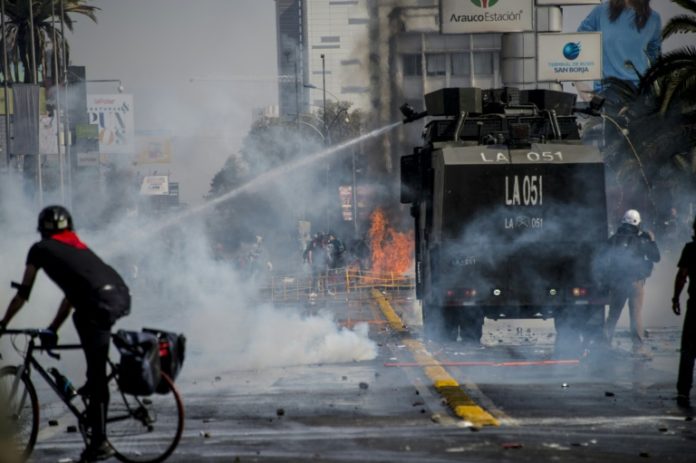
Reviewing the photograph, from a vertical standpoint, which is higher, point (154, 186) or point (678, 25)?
point (678, 25)

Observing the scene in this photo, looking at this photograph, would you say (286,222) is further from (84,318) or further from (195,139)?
(84,318)

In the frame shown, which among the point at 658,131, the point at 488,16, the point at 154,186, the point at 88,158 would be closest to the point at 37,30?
the point at 88,158

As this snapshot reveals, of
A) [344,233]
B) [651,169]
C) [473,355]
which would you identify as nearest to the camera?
[473,355]

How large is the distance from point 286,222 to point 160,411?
243 feet

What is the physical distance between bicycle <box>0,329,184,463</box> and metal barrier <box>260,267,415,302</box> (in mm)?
28778

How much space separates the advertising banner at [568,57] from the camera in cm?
6950

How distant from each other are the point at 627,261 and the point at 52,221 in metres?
10.9

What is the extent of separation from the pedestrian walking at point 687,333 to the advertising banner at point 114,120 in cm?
7006

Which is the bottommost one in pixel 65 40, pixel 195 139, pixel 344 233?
pixel 344 233

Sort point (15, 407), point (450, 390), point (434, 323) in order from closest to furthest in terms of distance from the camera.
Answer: point (15, 407), point (450, 390), point (434, 323)

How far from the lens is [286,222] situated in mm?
83938

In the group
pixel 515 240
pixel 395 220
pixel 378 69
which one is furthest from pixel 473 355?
pixel 378 69

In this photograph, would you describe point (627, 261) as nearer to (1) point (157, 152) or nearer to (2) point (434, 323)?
(2) point (434, 323)

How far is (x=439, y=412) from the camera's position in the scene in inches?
472
